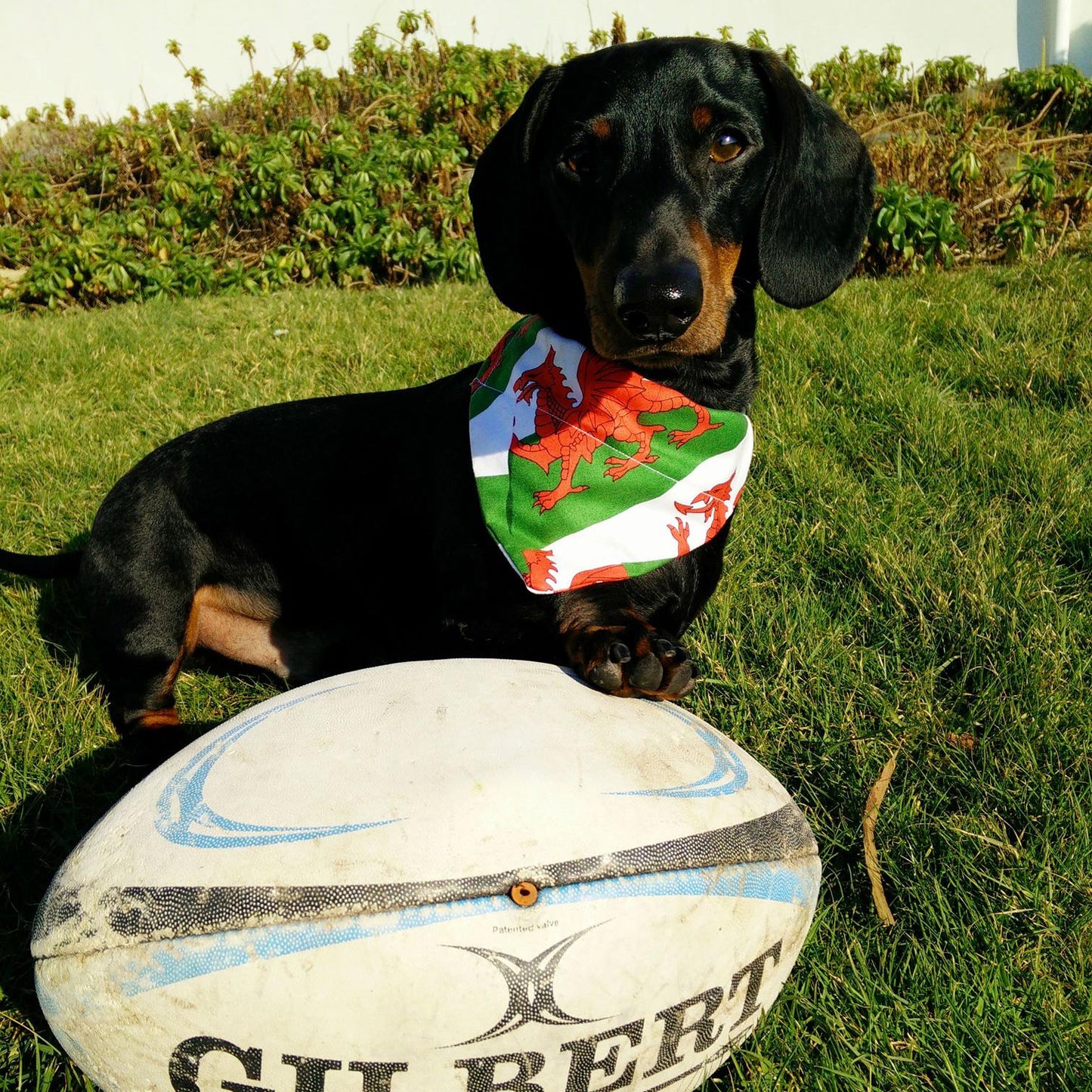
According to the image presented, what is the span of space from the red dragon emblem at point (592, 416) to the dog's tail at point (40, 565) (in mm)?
1479

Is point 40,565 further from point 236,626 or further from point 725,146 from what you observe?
point 725,146

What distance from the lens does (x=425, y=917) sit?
146cm

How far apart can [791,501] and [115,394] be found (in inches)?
122

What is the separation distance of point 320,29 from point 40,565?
21.5 feet

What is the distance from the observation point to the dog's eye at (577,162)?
2.31 meters

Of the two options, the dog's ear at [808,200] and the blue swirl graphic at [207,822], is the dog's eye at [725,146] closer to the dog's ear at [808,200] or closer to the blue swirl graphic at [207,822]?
the dog's ear at [808,200]

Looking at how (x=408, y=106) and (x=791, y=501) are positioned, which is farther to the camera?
(x=408, y=106)

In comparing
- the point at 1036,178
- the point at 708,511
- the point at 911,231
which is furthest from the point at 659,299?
the point at 1036,178

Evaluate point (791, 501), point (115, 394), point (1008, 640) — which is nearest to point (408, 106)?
point (115, 394)

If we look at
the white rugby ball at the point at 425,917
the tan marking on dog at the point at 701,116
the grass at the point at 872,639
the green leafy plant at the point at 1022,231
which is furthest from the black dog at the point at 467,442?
the green leafy plant at the point at 1022,231

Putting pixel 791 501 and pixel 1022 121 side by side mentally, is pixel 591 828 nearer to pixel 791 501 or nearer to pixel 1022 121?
pixel 791 501

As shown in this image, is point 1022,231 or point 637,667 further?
point 1022,231

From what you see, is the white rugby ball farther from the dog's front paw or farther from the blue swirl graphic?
the dog's front paw

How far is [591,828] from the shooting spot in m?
1.56
